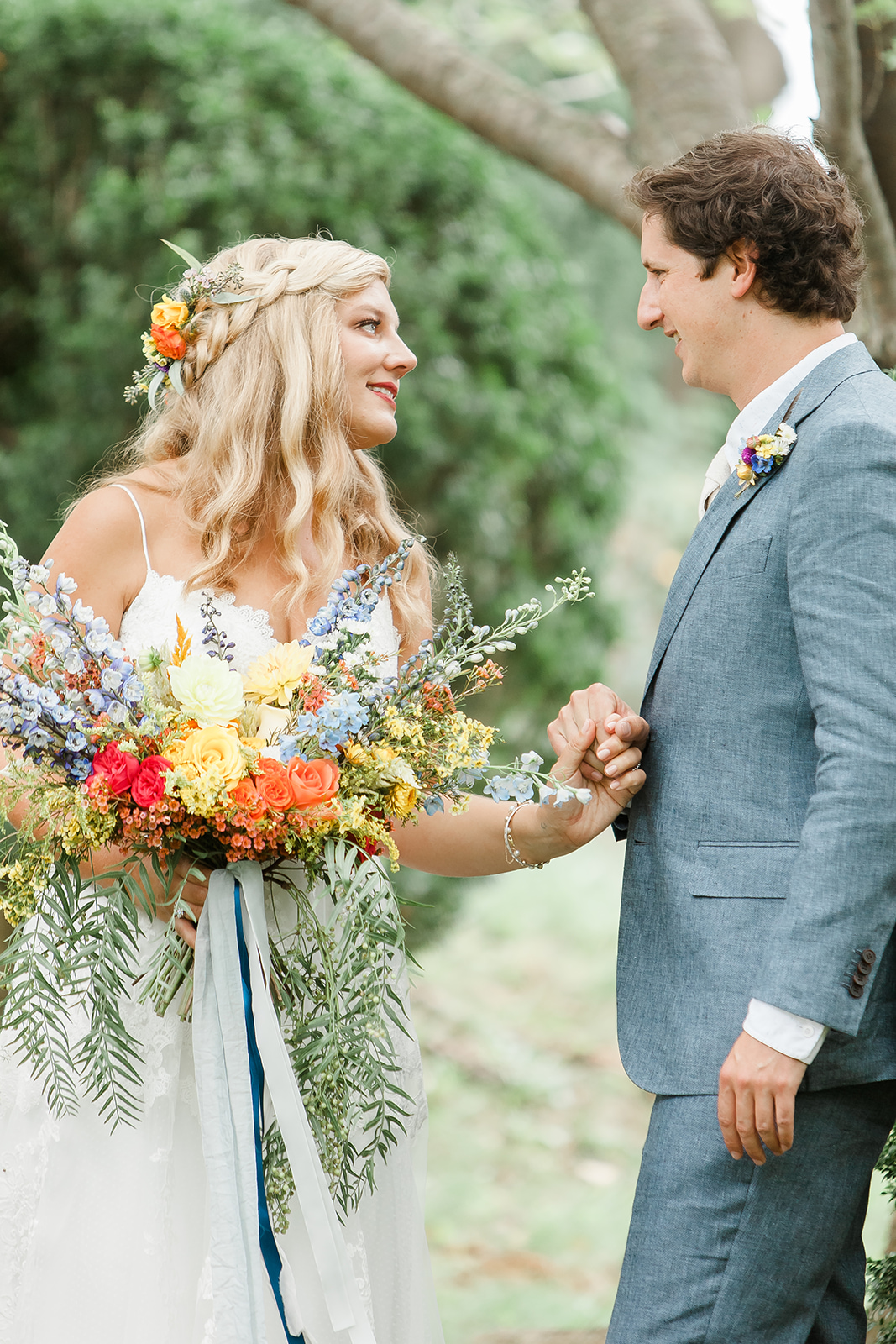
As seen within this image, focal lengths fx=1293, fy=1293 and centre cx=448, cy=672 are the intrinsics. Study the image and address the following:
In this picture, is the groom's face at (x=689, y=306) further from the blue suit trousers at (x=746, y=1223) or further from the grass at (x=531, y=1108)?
the grass at (x=531, y=1108)

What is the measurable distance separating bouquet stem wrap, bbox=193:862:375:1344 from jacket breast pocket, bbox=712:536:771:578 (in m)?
0.89

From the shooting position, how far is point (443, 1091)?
7555 mm

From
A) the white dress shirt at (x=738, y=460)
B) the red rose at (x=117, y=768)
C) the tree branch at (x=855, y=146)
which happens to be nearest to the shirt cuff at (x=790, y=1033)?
the white dress shirt at (x=738, y=460)

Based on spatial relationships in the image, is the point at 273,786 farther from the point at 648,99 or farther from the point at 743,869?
the point at 648,99

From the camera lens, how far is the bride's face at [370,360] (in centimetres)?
262

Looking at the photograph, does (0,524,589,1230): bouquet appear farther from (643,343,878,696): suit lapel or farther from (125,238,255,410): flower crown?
(125,238,255,410): flower crown

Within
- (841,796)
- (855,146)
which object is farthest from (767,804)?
(855,146)

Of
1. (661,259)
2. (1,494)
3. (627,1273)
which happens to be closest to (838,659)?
(661,259)

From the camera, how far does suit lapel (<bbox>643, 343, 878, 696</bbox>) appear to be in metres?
2.08

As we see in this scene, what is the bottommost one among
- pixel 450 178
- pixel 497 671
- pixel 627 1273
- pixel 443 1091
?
pixel 443 1091

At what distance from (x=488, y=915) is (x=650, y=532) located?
3125mm

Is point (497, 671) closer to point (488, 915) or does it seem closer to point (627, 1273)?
point (627, 1273)

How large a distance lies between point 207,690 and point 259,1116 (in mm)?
690

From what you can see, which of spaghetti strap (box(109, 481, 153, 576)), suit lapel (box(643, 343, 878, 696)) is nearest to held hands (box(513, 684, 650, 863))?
suit lapel (box(643, 343, 878, 696))
